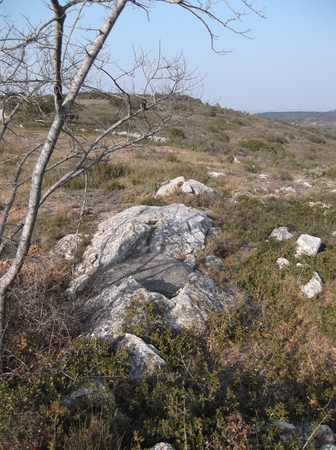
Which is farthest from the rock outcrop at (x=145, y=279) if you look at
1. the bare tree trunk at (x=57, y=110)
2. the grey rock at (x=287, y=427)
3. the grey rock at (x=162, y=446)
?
the bare tree trunk at (x=57, y=110)

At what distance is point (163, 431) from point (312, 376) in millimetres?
1995

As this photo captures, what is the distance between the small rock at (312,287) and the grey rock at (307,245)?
806 millimetres

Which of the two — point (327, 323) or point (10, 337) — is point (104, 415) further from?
point (327, 323)

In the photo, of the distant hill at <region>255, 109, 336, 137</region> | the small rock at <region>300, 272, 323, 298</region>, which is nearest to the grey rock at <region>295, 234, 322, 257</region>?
the small rock at <region>300, 272, 323, 298</region>

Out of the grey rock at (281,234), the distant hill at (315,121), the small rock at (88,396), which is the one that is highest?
the distant hill at (315,121)

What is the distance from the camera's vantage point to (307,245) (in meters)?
6.18

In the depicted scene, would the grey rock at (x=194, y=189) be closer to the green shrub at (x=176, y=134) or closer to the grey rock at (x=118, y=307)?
the grey rock at (x=118, y=307)

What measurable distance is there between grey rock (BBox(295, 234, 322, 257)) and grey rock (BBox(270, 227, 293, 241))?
0.38 metres

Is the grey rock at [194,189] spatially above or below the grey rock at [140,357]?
above

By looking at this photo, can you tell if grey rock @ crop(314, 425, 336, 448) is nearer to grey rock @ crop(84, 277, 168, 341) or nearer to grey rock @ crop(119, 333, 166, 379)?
grey rock @ crop(119, 333, 166, 379)

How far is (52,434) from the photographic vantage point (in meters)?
2.36

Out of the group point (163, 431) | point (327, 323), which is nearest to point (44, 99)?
point (163, 431)

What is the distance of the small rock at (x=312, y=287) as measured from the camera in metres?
5.13

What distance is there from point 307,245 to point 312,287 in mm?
1216
